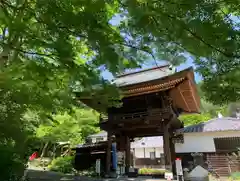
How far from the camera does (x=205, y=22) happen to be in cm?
228

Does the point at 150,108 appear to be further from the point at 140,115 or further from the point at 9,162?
the point at 9,162

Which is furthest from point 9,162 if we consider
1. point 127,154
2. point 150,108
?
point 127,154

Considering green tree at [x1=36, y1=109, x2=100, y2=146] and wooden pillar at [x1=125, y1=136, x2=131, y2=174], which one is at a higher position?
green tree at [x1=36, y1=109, x2=100, y2=146]

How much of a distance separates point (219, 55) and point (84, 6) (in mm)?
1640

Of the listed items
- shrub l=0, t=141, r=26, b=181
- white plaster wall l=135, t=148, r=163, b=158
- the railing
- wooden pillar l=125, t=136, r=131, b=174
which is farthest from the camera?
white plaster wall l=135, t=148, r=163, b=158

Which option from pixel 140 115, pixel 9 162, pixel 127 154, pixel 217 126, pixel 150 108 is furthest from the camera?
pixel 217 126

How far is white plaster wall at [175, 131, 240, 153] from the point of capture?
14.6 m

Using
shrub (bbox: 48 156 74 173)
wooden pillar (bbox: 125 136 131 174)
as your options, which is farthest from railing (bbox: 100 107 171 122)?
shrub (bbox: 48 156 74 173)

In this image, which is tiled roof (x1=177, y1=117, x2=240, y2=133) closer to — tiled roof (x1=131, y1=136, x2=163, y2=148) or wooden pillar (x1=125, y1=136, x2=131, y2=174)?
wooden pillar (x1=125, y1=136, x2=131, y2=174)

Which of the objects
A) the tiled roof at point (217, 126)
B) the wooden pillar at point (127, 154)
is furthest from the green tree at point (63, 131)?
the tiled roof at point (217, 126)

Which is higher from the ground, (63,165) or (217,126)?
(217,126)

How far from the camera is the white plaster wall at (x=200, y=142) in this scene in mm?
14555

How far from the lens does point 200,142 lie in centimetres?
1488

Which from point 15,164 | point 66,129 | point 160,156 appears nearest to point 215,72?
point 15,164
